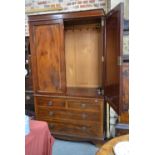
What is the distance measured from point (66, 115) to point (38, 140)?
1.33 meters

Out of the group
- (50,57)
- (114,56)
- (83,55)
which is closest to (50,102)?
(50,57)

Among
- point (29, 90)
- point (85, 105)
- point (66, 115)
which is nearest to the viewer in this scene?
point (85, 105)

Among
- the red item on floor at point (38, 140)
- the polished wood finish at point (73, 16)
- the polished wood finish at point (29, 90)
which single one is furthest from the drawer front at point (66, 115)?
the polished wood finish at point (73, 16)

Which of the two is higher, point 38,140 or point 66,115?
point 38,140

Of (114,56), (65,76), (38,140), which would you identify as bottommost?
(38,140)

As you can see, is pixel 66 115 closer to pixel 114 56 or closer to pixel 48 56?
pixel 48 56

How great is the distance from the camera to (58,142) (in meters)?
2.99

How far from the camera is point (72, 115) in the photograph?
2928 millimetres

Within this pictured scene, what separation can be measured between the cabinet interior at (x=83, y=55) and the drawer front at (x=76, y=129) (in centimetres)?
57

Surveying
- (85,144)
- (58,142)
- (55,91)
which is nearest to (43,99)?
(55,91)
